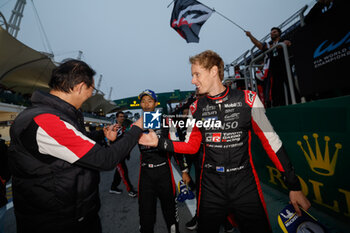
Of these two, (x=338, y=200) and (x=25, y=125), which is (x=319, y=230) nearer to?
(x=338, y=200)

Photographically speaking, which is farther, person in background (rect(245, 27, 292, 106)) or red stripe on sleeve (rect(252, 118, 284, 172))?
person in background (rect(245, 27, 292, 106))

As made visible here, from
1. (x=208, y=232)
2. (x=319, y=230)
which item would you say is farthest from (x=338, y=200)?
(x=208, y=232)

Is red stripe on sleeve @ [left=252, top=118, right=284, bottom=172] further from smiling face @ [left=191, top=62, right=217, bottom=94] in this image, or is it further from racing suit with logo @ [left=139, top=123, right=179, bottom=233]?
racing suit with logo @ [left=139, top=123, right=179, bottom=233]

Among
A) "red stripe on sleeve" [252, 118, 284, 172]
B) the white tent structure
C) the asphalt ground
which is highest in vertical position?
the white tent structure

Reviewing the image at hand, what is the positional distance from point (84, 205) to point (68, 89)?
0.93 metres

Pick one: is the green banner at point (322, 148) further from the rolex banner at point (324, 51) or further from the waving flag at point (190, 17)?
the waving flag at point (190, 17)

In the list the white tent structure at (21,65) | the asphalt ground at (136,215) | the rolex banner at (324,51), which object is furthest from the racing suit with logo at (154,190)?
the white tent structure at (21,65)

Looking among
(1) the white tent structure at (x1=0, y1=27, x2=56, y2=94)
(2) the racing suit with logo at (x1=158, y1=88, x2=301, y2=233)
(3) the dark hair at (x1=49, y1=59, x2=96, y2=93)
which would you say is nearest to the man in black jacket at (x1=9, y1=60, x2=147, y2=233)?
(3) the dark hair at (x1=49, y1=59, x2=96, y2=93)

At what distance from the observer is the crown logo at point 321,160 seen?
203 centimetres

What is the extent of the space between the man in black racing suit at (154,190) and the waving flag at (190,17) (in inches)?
201

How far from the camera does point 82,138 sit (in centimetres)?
113

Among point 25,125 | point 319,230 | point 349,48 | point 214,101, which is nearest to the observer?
point 25,125

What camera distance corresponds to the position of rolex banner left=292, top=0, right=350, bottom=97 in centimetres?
194

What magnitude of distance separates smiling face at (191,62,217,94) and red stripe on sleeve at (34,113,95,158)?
121 centimetres
